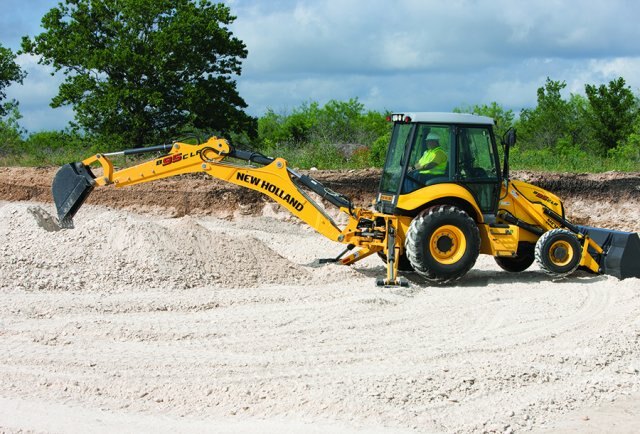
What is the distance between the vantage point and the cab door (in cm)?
1038

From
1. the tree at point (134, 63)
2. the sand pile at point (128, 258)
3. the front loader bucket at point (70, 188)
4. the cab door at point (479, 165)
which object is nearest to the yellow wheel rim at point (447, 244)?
the cab door at point (479, 165)

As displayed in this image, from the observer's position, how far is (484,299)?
387 inches

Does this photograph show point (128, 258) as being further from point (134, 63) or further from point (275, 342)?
point (134, 63)

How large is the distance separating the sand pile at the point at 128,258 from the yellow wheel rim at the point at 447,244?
1811mm

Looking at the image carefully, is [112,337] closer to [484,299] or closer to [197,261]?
[197,261]

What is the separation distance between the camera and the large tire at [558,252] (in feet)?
34.6

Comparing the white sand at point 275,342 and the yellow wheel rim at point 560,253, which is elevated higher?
the yellow wheel rim at point 560,253

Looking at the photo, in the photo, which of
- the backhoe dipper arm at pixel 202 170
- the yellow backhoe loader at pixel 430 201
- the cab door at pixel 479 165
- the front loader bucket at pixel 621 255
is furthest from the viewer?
the front loader bucket at pixel 621 255

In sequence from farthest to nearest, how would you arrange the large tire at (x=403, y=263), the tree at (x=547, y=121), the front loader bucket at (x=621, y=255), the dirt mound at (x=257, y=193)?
the tree at (x=547, y=121), the dirt mound at (x=257, y=193), the large tire at (x=403, y=263), the front loader bucket at (x=621, y=255)

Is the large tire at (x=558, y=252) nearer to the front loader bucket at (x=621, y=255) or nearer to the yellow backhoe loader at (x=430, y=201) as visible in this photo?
the yellow backhoe loader at (x=430, y=201)

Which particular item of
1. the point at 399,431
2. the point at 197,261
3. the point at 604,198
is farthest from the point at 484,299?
→ the point at 604,198

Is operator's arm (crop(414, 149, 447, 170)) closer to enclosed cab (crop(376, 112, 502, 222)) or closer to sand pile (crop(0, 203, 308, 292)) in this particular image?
enclosed cab (crop(376, 112, 502, 222))

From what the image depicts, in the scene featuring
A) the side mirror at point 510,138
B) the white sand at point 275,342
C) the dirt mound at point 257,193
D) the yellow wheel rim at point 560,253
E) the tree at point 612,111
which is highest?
the tree at point 612,111

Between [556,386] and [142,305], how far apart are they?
456cm
